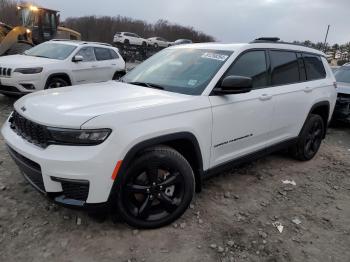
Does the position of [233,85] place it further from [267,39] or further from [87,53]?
[87,53]

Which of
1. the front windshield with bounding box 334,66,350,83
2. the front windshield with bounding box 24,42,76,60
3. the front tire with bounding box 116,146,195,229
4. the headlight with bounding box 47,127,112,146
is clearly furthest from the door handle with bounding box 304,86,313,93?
the front windshield with bounding box 24,42,76,60

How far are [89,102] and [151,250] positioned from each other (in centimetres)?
140

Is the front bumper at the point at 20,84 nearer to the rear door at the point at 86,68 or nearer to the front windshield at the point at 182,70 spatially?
the rear door at the point at 86,68

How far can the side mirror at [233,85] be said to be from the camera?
3.35 m

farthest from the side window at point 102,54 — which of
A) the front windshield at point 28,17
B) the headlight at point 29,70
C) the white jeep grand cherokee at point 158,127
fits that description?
the front windshield at point 28,17

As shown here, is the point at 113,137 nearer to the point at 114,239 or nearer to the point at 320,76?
the point at 114,239

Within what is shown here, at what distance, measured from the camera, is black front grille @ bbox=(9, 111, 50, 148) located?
2764 mm

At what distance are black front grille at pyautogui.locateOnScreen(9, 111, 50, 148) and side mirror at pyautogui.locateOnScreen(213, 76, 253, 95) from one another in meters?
1.69

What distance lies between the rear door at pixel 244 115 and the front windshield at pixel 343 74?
5.28 m

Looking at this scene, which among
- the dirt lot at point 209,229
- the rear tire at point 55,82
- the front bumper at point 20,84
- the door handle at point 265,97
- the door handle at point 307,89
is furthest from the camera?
the rear tire at point 55,82

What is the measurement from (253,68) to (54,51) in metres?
6.50

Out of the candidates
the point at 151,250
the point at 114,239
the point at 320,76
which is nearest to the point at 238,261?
the point at 151,250

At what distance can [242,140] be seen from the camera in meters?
3.86

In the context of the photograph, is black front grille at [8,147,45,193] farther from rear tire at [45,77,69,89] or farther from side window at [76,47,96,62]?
side window at [76,47,96,62]
